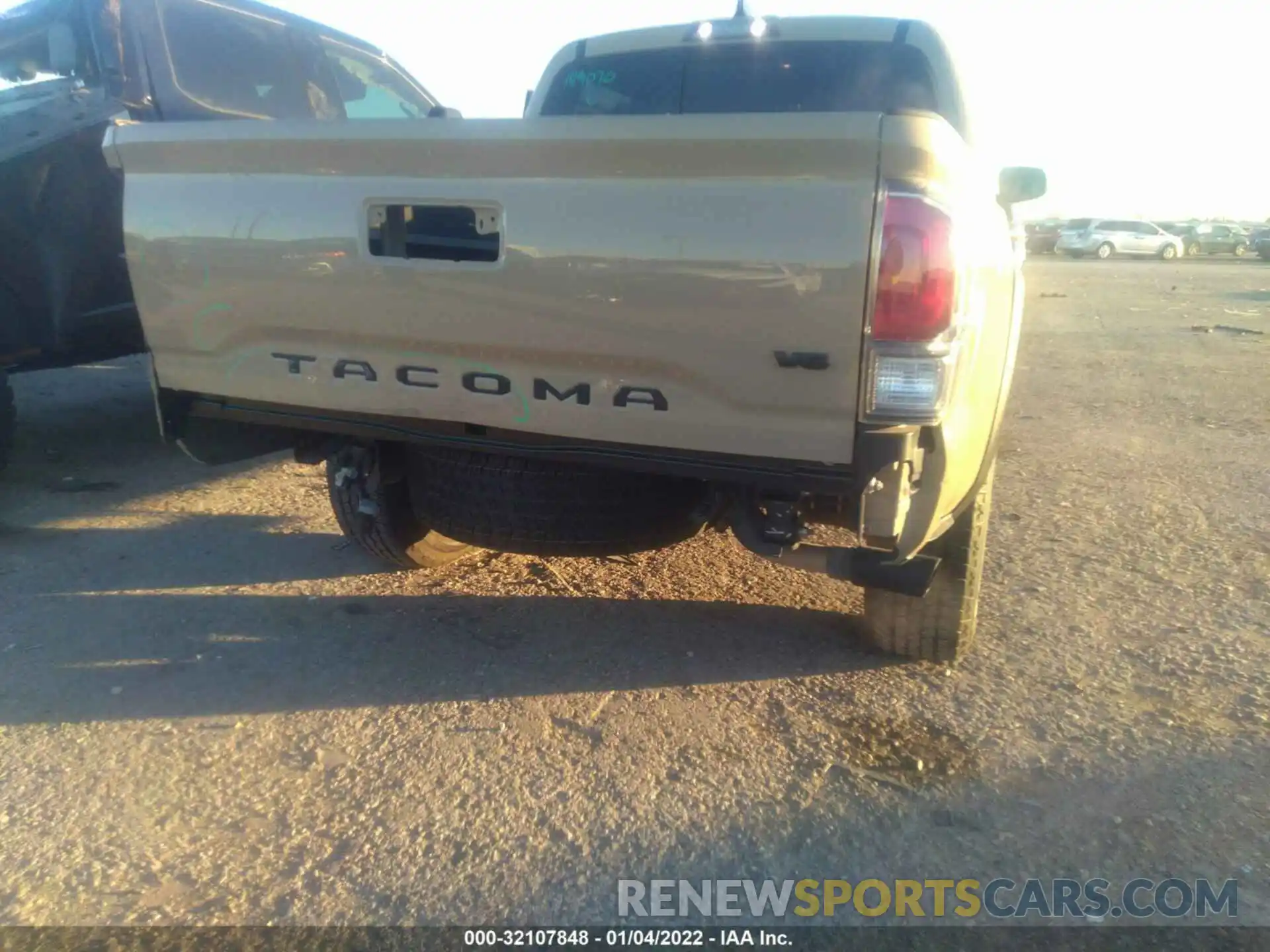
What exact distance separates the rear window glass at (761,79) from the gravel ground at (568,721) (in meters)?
1.87

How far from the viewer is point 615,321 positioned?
2.37 meters

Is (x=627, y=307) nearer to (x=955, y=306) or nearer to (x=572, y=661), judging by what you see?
(x=955, y=306)

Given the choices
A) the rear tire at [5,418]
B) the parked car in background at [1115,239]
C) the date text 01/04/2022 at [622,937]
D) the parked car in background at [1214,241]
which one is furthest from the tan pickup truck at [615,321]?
the parked car in background at [1214,241]

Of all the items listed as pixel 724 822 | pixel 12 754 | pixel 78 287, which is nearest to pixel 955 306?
pixel 724 822

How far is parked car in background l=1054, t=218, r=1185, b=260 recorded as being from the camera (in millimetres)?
37375

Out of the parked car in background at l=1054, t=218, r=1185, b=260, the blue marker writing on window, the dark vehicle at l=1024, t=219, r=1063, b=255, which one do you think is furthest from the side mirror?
the dark vehicle at l=1024, t=219, r=1063, b=255

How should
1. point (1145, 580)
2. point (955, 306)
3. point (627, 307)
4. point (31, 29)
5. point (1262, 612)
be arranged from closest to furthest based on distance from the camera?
1. point (955, 306)
2. point (627, 307)
3. point (1262, 612)
4. point (1145, 580)
5. point (31, 29)

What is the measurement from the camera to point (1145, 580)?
13.4ft

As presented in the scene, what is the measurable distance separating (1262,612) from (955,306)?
8.13ft

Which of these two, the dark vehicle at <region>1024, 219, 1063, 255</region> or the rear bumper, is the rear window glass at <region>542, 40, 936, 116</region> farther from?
the dark vehicle at <region>1024, 219, 1063, 255</region>

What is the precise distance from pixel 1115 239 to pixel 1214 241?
6.08 m

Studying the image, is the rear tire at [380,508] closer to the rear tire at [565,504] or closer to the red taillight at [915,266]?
the rear tire at [565,504]

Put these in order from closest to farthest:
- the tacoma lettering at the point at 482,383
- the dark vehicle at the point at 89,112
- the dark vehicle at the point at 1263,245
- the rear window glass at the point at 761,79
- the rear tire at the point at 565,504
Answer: the tacoma lettering at the point at 482,383 < the rear tire at the point at 565,504 < the rear window glass at the point at 761,79 < the dark vehicle at the point at 89,112 < the dark vehicle at the point at 1263,245

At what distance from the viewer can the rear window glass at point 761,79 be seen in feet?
11.4
